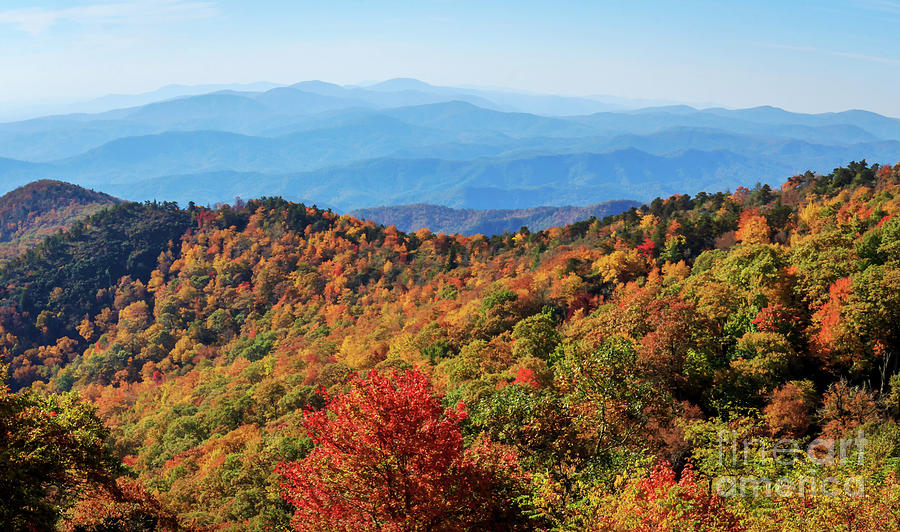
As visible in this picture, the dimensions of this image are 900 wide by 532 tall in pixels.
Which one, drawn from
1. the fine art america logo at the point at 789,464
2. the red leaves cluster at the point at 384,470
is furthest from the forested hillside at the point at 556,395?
the fine art america logo at the point at 789,464

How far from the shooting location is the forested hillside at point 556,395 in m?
16.6

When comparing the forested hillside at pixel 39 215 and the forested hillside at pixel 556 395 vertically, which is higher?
the forested hillside at pixel 556 395

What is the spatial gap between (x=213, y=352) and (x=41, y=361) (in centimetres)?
4203

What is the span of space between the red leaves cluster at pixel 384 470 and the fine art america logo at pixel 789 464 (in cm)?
832

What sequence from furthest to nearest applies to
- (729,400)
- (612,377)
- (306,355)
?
(306,355)
(729,400)
(612,377)

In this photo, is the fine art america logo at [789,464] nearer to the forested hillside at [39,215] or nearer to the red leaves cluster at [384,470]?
the red leaves cluster at [384,470]

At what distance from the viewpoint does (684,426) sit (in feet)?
82.4

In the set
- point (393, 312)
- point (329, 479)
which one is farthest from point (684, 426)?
point (393, 312)

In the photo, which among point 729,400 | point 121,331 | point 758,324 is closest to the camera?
point 729,400

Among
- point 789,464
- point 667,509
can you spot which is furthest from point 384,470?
point 789,464

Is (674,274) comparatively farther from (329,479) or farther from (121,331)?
(121,331)

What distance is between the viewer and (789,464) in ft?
73.8

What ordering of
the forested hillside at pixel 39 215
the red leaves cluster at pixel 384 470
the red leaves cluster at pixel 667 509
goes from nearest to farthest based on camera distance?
1. the red leaves cluster at pixel 667 509
2. the red leaves cluster at pixel 384 470
3. the forested hillside at pixel 39 215

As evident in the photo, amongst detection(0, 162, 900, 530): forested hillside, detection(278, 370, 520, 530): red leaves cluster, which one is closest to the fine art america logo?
detection(0, 162, 900, 530): forested hillside
